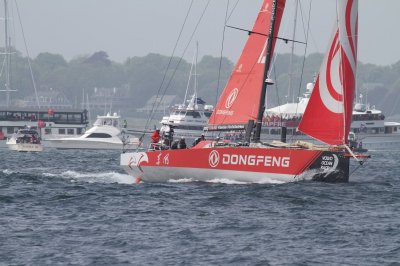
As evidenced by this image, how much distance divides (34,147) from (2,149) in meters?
7.23

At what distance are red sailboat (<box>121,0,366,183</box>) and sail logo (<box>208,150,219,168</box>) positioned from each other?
0.03 m

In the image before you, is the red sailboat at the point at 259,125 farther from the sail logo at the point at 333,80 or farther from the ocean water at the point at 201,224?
the ocean water at the point at 201,224

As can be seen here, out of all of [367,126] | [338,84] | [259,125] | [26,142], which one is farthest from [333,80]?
[367,126]

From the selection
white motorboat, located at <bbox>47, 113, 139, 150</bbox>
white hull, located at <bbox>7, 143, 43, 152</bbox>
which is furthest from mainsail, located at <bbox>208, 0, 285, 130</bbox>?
white motorboat, located at <bbox>47, 113, 139, 150</bbox>

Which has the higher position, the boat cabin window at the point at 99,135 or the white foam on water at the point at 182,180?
the white foam on water at the point at 182,180

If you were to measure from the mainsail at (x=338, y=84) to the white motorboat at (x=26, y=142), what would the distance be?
46.3 m

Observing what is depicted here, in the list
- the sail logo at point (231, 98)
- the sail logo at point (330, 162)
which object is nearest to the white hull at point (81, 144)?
the sail logo at point (231, 98)

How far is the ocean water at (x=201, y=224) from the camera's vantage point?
64.6 ft

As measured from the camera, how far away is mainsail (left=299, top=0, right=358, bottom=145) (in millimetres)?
32312

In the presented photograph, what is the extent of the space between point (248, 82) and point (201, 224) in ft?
37.0

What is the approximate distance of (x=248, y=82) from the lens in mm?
34000

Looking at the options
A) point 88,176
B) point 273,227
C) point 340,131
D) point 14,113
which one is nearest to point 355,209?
point 273,227

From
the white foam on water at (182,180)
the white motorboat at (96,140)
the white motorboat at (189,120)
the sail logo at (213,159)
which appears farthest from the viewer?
the white motorboat at (189,120)

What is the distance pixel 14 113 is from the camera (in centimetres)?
9675
